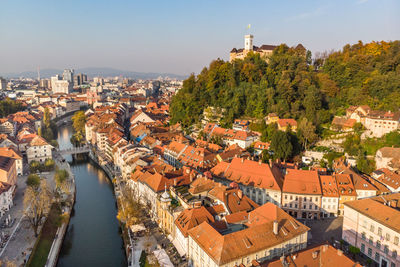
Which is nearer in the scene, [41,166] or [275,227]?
[275,227]

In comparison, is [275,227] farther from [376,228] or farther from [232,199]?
[376,228]

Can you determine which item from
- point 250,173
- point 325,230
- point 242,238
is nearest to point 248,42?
point 250,173

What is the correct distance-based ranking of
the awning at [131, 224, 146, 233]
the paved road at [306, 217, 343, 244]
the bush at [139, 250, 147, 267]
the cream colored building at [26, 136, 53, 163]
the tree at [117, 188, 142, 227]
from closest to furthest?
the bush at [139, 250, 147, 267] < the paved road at [306, 217, 343, 244] < the awning at [131, 224, 146, 233] < the tree at [117, 188, 142, 227] < the cream colored building at [26, 136, 53, 163]

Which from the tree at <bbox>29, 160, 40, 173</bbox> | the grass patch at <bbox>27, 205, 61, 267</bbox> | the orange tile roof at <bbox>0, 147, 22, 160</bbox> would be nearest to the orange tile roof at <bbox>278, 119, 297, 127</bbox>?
the grass patch at <bbox>27, 205, 61, 267</bbox>

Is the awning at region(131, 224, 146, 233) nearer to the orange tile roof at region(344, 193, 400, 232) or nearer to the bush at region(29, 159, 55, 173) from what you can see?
the orange tile roof at region(344, 193, 400, 232)

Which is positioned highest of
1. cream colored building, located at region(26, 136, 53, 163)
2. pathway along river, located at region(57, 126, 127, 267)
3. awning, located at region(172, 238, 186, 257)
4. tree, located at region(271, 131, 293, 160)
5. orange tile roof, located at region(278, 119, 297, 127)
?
orange tile roof, located at region(278, 119, 297, 127)

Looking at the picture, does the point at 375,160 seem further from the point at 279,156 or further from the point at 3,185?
the point at 3,185

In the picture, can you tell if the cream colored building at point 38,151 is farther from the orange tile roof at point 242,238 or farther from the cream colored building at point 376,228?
the cream colored building at point 376,228
